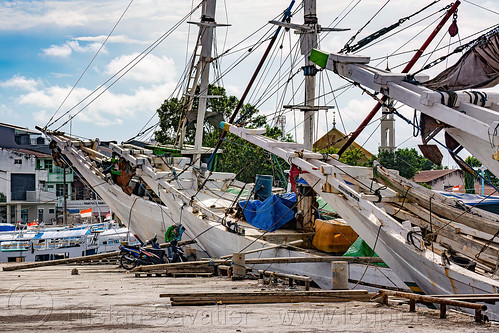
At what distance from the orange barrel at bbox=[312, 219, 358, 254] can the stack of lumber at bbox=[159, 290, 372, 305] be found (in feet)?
16.9

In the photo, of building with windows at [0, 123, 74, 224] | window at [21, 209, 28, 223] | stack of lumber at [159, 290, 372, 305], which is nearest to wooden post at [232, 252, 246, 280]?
stack of lumber at [159, 290, 372, 305]

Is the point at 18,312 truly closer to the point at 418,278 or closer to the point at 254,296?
the point at 254,296

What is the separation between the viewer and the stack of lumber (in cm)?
938

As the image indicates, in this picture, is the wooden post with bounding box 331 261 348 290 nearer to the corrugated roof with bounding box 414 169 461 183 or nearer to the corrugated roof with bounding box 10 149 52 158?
the corrugated roof with bounding box 10 149 52 158

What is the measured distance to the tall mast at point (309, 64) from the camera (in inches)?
810

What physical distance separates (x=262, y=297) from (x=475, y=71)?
743cm

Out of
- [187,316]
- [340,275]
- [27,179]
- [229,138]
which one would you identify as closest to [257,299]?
[187,316]

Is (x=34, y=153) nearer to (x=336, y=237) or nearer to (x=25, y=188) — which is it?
(x=25, y=188)

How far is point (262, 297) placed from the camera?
32.1 ft

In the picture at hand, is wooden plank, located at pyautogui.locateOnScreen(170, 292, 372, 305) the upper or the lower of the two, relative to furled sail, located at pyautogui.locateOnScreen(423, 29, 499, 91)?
lower

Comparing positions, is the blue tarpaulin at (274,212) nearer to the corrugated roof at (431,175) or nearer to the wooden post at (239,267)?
the wooden post at (239,267)

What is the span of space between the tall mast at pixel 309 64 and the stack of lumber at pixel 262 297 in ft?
36.2

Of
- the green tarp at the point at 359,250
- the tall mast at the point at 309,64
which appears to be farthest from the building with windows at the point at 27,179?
the green tarp at the point at 359,250

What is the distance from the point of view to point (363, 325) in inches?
310
